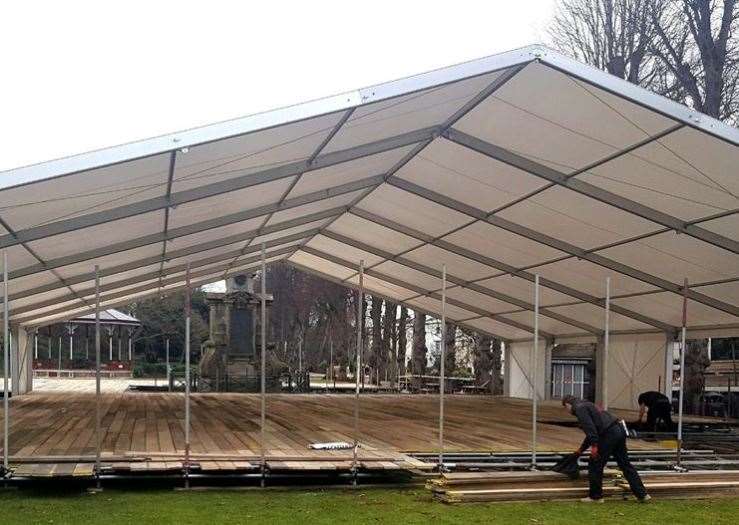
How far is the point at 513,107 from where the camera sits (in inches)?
343

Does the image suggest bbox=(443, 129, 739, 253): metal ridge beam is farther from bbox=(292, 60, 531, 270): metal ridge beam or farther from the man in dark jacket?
the man in dark jacket

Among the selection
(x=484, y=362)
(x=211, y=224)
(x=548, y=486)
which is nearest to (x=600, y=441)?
(x=548, y=486)

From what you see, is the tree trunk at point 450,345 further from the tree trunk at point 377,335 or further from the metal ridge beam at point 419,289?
the metal ridge beam at point 419,289

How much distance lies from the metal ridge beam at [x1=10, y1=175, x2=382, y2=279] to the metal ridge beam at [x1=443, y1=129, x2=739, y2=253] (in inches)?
102

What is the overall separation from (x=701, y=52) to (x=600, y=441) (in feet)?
38.0

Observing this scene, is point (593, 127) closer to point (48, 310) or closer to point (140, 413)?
point (140, 413)

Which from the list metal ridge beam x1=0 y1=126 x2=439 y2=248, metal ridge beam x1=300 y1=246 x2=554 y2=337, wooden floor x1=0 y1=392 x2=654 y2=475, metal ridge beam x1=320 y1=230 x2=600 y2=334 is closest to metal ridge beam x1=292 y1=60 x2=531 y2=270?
metal ridge beam x1=0 y1=126 x2=439 y2=248

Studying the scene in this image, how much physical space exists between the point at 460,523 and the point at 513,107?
447 centimetres

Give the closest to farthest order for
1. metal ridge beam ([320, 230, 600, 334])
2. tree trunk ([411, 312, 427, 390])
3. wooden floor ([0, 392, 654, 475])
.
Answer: wooden floor ([0, 392, 654, 475])
metal ridge beam ([320, 230, 600, 334])
tree trunk ([411, 312, 427, 390])

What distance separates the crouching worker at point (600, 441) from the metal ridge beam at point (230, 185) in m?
3.86

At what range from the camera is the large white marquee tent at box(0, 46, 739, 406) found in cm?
770

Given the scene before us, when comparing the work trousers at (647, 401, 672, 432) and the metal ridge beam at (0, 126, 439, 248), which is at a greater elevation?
the metal ridge beam at (0, 126, 439, 248)

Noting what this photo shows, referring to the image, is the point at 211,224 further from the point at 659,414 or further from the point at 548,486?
the point at 659,414

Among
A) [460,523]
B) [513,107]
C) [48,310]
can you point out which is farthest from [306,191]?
[48,310]
